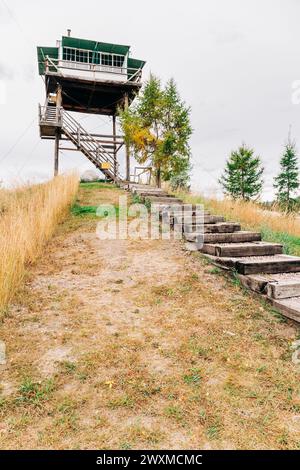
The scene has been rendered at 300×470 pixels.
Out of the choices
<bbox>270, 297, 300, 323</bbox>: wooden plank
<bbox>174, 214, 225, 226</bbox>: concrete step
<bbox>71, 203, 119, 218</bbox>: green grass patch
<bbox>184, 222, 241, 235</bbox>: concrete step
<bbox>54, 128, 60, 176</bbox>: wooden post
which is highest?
<bbox>54, 128, 60, 176</bbox>: wooden post

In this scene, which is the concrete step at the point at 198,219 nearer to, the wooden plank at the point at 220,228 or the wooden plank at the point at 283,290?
the wooden plank at the point at 220,228

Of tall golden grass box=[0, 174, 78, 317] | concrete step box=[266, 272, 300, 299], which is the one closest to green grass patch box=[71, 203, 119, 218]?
tall golden grass box=[0, 174, 78, 317]

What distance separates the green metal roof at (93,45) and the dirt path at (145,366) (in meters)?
15.4

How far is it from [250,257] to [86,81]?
45.5 ft

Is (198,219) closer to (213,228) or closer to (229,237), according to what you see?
(213,228)

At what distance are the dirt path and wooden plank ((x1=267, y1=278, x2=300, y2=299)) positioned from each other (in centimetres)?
17

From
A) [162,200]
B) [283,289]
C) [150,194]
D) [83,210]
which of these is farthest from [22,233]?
[150,194]

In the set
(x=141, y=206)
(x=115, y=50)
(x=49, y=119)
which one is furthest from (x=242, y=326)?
(x=115, y=50)

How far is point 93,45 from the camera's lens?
16109 mm

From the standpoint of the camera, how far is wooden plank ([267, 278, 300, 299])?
11.1 feet

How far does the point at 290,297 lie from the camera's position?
11.2 feet

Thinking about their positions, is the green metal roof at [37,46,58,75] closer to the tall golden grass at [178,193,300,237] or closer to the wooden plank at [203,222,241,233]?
the tall golden grass at [178,193,300,237]

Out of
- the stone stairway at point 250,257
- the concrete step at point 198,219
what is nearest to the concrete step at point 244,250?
the stone stairway at point 250,257

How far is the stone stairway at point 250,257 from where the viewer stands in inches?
134
